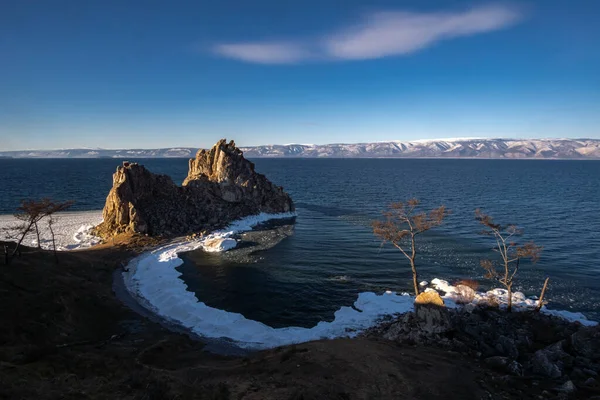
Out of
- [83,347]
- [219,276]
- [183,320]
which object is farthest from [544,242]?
[83,347]

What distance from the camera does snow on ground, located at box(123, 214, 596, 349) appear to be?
31516mm

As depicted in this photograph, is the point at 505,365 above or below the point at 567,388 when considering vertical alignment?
below

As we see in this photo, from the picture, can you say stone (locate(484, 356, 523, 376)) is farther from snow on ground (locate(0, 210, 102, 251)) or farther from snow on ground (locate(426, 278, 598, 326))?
snow on ground (locate(0, 210, 102, 251))

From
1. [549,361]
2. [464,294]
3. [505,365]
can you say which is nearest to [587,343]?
[549,361]

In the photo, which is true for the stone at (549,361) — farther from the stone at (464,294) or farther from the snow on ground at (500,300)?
the stone at (464,294)

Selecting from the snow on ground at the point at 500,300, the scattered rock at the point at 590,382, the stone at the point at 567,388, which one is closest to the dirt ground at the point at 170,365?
the stone at the point at 567,388

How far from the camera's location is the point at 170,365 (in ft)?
79.0

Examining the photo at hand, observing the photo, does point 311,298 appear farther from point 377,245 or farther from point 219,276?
point 377,245

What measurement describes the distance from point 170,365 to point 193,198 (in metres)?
57.7

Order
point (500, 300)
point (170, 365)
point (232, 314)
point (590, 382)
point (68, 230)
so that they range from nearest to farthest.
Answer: point (590, 382)
point (170, 365)
point (232, 314)
point (500, 300)
point (68, 230)

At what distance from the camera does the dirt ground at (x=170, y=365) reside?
56.5 feet

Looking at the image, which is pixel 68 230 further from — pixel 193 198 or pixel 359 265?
pixel 359 265

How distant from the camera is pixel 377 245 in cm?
5891

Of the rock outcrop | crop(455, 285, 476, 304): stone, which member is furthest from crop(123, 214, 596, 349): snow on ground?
the rock outcrop
